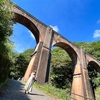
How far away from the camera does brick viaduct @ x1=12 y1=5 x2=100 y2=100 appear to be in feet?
55.1

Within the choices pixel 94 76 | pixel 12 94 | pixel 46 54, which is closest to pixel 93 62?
pixel 94 76

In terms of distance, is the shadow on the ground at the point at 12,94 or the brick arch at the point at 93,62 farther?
the brick arch at the point at 93,62

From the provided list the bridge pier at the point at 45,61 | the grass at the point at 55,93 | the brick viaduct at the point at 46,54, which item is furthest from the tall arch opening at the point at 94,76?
the grass at the point at 55,93

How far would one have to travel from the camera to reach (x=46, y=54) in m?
18.0

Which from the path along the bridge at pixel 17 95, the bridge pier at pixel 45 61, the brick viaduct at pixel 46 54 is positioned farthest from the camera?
the brick viaduct at pixel 46 54

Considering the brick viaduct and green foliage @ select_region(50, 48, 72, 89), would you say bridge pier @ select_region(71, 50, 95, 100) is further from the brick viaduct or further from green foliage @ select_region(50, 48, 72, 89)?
green foliage @ select_region(50, 48, 72, 89)

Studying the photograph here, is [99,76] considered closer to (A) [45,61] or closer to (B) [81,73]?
(B) [81,73]

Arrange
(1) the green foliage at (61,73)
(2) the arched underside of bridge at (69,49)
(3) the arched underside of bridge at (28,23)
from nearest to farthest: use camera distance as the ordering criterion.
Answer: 1. (3) the arched underside of bridge at (28,23)
2. (2) the arched underside of bridge at (69,49)
3. (1) the green foliage at (61,73)

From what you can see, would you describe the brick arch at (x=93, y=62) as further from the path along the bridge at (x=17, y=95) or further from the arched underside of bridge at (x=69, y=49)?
the path along the bridge at (x=17, y=95)

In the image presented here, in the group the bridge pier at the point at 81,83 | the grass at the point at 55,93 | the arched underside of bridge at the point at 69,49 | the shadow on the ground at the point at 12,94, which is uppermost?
the arched underside of bridge at the point at 69,49

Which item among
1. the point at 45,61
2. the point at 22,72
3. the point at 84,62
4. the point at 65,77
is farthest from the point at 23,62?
the point at 45,61

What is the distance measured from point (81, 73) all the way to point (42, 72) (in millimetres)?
8243

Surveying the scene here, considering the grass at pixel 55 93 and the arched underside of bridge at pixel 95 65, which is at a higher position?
the arched underside of bridge at pixel 95 65

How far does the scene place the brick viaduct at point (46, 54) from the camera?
16.8 metres
